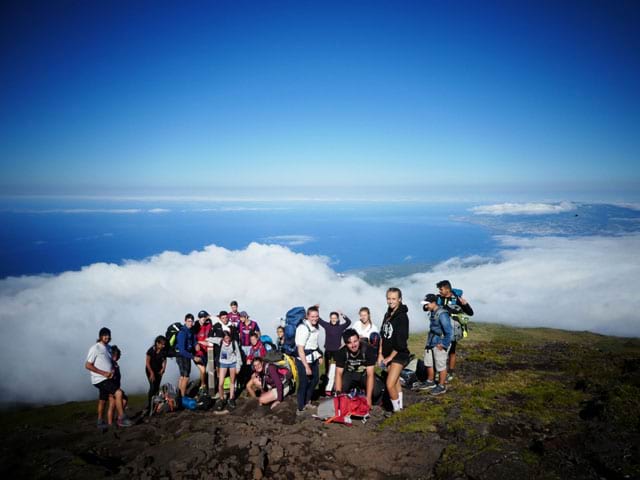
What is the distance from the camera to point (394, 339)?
809cm

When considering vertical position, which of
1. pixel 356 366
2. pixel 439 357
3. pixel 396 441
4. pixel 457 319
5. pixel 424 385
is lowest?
pixel 424 385

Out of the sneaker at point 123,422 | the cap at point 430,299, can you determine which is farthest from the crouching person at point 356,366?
the sneaker at point 123,422

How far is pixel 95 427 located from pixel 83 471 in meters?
3.65

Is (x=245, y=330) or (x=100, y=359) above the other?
(x=100, y=359)

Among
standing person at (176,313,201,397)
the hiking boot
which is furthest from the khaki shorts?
standing person at (176,313,201,397)

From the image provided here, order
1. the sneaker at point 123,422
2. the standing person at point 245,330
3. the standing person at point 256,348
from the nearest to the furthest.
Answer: the sneaker at point 123,422
the standing person at point 256,348
the standing person at point 245,330

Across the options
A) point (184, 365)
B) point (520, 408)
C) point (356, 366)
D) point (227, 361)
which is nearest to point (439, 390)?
point (520, 408)

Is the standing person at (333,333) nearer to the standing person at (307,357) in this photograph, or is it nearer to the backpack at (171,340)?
the standing person at (307,357)

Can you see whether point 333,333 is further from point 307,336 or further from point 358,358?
point 358,358

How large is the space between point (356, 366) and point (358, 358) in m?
0.27

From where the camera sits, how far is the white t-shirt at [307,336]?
9.02 m

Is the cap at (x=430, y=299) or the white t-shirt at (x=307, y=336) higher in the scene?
the cap at (x=430, y=299)

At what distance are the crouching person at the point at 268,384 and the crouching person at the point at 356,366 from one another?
80.6 inches

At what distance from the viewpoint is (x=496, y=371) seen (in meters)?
12.5
